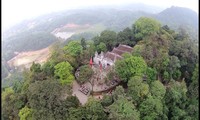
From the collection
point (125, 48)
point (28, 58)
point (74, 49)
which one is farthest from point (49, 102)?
point (28, 58)

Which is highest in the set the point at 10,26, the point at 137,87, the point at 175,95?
the point at 137,87

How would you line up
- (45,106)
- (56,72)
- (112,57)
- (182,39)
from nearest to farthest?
1. (45,106)
2. (56,72)
3. (112,57)
4. (182,39)

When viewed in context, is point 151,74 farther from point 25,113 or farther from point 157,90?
point 25,113

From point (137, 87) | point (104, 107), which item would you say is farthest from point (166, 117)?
point (104, 107)

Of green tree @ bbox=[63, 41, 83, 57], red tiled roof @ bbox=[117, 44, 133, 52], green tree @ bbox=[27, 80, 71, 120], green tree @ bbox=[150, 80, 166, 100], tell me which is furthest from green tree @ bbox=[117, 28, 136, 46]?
green tree @ bbox=[27, 80, 71, 120]

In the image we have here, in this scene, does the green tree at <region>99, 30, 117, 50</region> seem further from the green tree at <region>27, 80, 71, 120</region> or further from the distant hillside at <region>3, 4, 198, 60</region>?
the distant hillside at <region>3, 4, 198, 60</region>

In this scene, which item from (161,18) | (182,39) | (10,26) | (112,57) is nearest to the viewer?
(112,57)

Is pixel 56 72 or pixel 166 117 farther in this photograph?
pixel 56 72

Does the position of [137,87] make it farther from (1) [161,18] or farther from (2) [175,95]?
(1) [161,18]
